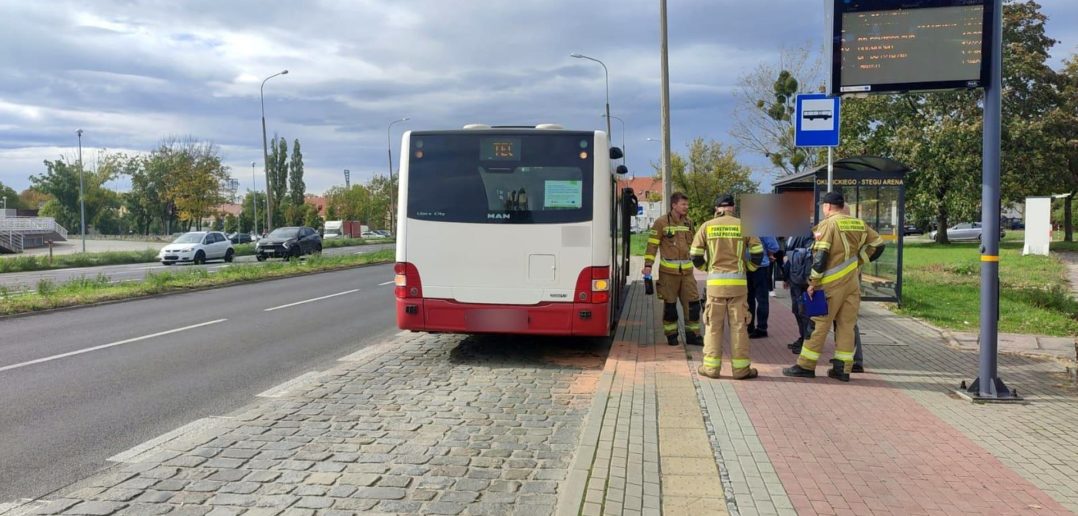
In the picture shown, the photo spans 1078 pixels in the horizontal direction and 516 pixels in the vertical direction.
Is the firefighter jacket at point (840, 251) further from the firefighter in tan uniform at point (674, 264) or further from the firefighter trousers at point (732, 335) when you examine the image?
the firefighter in tan uniform at point (674, 264)

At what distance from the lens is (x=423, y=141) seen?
26.3 ft

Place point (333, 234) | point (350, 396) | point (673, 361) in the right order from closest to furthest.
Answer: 1. point (350, 396)
2. point (673, 361)
3. point (333, 234)

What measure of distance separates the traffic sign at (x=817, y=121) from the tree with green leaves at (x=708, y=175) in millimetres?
28870

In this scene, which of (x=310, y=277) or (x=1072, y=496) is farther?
(x=310, y=277)

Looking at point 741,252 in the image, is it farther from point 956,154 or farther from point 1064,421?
point 956,154

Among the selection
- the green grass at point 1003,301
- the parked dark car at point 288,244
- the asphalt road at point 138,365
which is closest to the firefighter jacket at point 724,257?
the asphalt road at point 138,365

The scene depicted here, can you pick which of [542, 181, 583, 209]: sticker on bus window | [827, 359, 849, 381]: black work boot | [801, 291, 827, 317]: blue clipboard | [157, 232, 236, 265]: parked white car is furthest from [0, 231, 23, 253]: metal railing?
[827, 359, 849, 381]: black work boot

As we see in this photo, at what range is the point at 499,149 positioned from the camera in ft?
26.1

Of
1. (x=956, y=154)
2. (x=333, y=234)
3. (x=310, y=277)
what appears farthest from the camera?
(x=333, y=234)

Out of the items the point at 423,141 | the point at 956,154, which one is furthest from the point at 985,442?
the point at 956,154

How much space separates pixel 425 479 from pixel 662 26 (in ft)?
44.3

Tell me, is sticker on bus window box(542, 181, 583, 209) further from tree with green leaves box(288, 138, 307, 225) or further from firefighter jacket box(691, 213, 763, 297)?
tree with green leaves box(288, 138, 307, 225)

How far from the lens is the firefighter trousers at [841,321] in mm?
6426

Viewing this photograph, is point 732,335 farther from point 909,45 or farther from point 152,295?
point 152,295
